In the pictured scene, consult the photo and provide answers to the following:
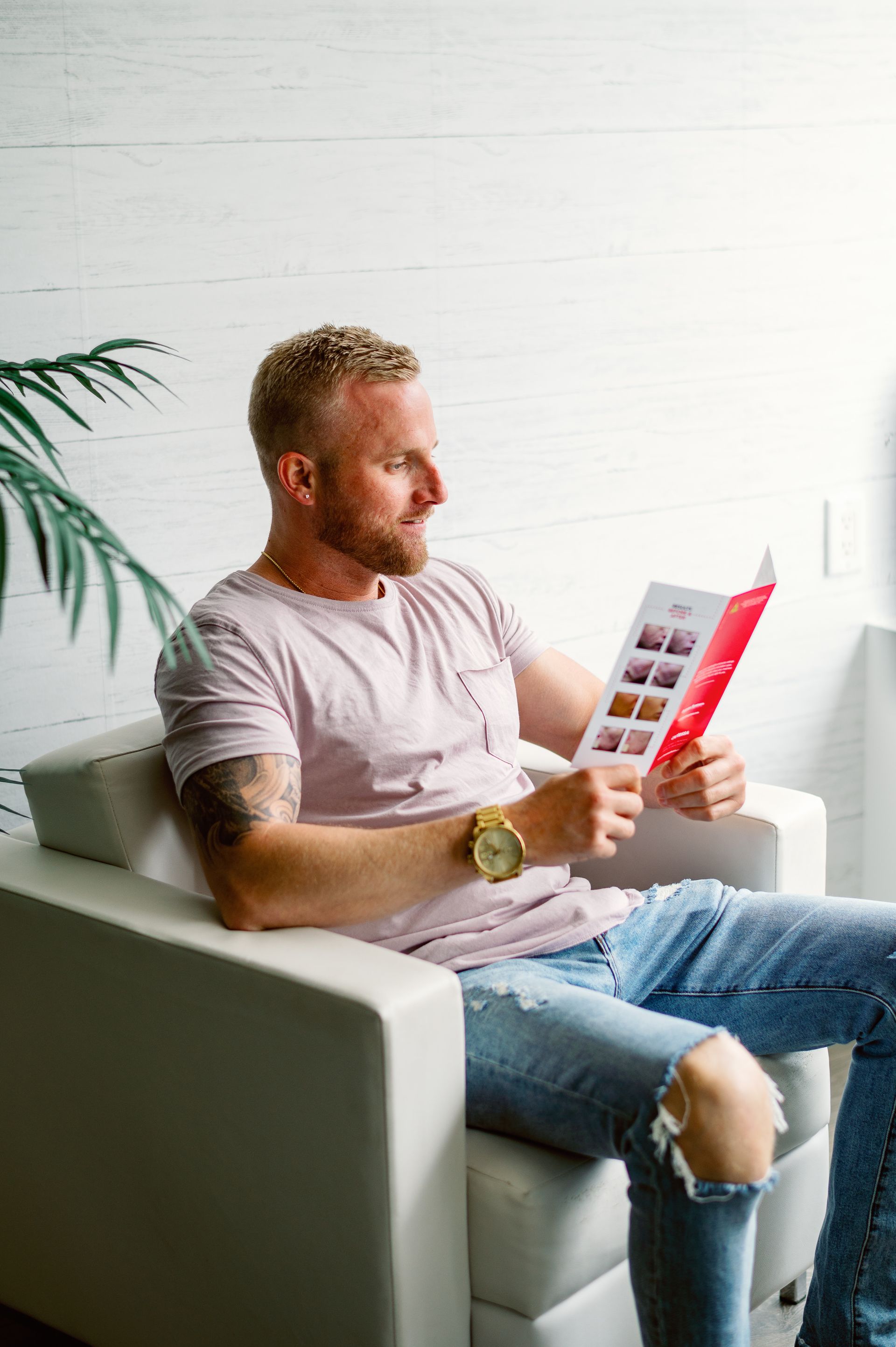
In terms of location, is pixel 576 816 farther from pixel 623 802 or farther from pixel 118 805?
pixel 118 805

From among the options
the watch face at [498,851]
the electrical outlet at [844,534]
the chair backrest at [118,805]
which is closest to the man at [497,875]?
the watch face at [498,851]

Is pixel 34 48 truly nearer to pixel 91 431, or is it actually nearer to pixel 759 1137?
pixel 91 431

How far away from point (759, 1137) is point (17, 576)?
4.15ft

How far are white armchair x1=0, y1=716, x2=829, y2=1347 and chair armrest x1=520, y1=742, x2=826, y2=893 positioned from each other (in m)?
A: 0.26

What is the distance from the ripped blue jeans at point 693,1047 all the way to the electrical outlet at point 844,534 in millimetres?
1247

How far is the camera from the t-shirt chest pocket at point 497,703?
179 cm

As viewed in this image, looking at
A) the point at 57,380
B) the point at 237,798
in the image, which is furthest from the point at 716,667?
the point at 57,380

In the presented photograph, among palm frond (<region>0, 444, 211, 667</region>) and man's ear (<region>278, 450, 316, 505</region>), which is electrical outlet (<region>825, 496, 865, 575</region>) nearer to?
man's ear (<region>278, 450, 316, 505</region>)

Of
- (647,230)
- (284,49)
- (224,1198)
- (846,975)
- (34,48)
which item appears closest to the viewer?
(224,1198)

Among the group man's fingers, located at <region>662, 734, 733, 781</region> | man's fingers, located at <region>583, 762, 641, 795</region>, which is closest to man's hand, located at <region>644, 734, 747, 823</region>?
man's fingers, located at <region>662, 734, 733, 781</region>

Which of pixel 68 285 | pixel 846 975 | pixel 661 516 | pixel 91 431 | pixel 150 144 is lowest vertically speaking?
pixel 846 975

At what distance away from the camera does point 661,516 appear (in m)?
2.63

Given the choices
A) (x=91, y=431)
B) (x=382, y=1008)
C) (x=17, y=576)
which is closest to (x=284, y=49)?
(x=91, y=431)

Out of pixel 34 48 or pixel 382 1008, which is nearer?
pixel 382 1008
